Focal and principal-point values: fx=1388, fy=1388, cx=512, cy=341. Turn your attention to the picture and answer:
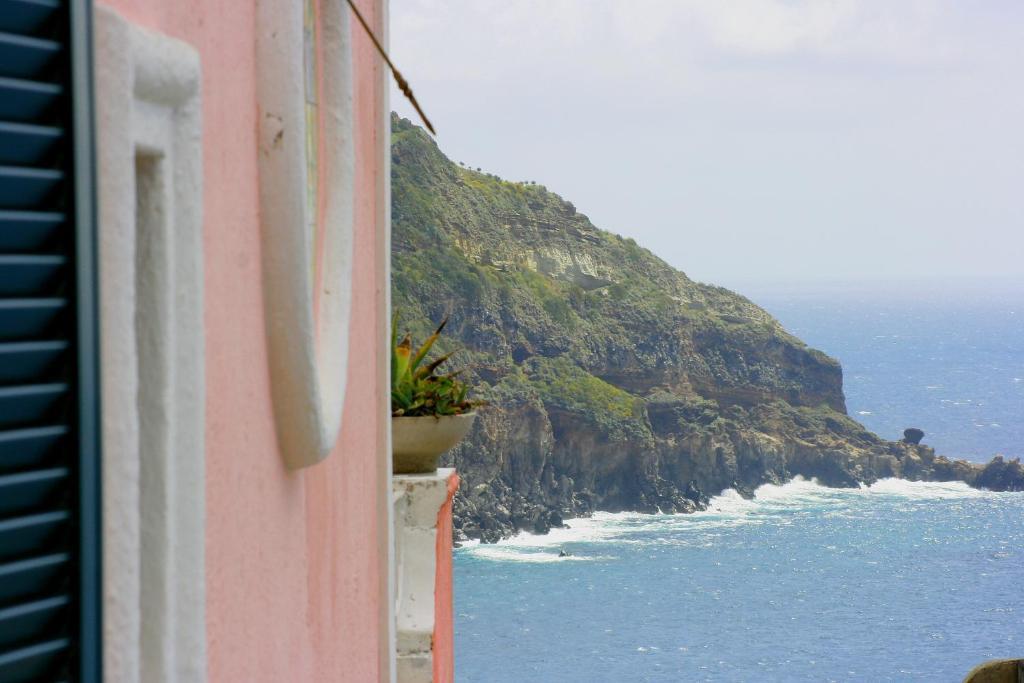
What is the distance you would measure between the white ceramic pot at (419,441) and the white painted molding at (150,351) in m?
Result: 3.17

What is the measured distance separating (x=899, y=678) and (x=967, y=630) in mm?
8178

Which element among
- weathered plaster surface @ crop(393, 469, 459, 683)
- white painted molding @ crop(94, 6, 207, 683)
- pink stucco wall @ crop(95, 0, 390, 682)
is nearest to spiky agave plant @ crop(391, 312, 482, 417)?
weathered plaster surface @ crop(393, 469, 459, 683)

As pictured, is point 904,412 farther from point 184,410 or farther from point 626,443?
point 184,410

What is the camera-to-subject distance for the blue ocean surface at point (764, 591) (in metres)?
63.5

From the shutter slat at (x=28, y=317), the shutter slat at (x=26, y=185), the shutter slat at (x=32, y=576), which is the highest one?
the shutter slat at (x=26, y=185)

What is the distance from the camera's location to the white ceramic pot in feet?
15.0

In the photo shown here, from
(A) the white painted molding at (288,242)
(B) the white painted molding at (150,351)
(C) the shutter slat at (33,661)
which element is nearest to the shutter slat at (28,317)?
(B) the white painted molding at (150,351)

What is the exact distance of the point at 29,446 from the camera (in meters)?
0.94

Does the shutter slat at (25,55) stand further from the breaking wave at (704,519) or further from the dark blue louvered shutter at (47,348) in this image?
the breaking wave at (704,519)

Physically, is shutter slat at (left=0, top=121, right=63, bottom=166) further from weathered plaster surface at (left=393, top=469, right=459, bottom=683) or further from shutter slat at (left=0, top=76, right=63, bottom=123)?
weathered plaster surface at (left=393, top=469, right=459, bottom=683)

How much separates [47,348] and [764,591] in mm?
73264

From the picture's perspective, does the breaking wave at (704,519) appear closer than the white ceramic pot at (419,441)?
No

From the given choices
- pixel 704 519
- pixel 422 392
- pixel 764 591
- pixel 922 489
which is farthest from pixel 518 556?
pixel 422 392

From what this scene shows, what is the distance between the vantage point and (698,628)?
223 feet
